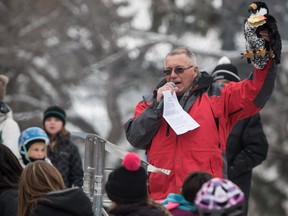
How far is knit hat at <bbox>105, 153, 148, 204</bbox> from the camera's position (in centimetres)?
605

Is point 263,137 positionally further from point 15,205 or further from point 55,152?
point 15,205

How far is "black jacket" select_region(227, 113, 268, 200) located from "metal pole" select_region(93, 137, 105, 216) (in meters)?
1.91

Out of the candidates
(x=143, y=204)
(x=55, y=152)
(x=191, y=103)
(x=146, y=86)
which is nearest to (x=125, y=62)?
(x=146, y=86)

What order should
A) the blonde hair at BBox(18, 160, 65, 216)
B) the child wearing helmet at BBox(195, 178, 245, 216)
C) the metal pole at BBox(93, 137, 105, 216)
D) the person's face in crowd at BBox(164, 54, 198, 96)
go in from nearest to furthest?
the child wearing helmet at BBox(195, 178, 245, 216), the blonde hair at BBox(18, 160, 65, 216), the person's face in crowd at BBox(164, 54, 198, 96), the metal pole at BBox(93, 137, 105, 216)

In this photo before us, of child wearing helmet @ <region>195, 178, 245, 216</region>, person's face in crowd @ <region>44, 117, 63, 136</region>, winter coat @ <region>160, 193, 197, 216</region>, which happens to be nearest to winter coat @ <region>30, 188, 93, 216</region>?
winter coat @ <region>160, 193, 197, 216</region>

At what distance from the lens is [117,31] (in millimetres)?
25797

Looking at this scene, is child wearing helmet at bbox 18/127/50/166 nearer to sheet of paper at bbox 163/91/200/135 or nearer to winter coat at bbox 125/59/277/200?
winter coat at bbox 125/59/277/200

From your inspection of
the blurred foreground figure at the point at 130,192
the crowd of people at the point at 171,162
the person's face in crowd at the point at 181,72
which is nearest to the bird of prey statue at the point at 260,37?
the crowd of people at the point at 171,162

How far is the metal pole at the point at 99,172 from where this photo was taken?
802 centimetres

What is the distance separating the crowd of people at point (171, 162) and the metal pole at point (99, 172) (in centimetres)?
27

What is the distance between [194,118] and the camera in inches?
304

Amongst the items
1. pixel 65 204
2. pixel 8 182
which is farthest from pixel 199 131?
pixel 65 204

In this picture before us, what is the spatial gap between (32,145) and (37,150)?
7 cm

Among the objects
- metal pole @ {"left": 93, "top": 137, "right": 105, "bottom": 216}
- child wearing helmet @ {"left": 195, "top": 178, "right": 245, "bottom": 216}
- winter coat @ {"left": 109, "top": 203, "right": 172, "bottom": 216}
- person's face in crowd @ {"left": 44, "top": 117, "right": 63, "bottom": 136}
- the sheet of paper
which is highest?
person's face in crowd @ {"left": 44, "top": 117, "right": 63, "bottom": 136}
